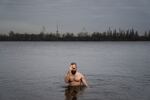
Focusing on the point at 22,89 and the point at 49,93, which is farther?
the point at 22,89

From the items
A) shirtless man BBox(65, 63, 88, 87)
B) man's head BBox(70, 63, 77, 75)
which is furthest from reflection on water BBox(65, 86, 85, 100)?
man's head BBox(70, 63, 77, 75)

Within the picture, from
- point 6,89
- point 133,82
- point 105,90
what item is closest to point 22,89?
point 6,89

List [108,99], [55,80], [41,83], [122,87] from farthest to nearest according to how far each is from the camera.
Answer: [55,80] < [41,83] < [122,87] < [108,99]

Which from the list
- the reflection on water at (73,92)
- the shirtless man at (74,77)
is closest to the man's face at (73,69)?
the shirtless man at (74,77)

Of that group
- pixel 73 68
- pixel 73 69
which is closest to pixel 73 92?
pixel 73 69

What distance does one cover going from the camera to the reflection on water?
23.3m

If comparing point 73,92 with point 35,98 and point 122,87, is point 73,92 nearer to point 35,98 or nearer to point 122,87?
point 35,98

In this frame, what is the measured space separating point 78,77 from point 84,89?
1476mm

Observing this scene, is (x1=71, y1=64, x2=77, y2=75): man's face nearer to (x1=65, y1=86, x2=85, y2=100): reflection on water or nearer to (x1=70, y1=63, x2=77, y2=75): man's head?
(x1=70, y1=63, x2=77, y2=75): man's head

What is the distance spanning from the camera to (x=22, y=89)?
2683cm

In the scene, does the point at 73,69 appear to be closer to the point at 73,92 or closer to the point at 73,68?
the point at 73,68

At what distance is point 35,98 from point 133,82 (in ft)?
37.7

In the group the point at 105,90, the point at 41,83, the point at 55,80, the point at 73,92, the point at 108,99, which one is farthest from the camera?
the point at 55,80

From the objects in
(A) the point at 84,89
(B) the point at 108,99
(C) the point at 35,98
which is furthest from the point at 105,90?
(C) the point at 35,98
